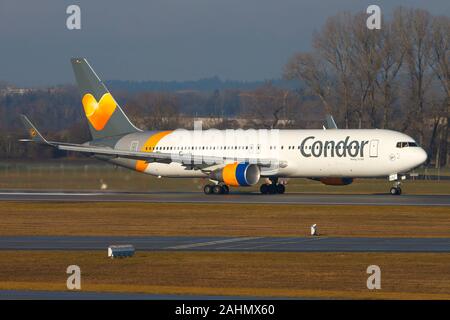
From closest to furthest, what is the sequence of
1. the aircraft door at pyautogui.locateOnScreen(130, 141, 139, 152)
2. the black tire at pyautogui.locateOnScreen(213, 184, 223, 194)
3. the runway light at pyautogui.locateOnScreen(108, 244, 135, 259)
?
the runway light at pyautogui.locateOnScreen(108, 244, 135, 259) → the black tire at pyautogui.locateOnScreen(213, 184, 223, 194) → the aircraft door at pyautogui.locateOnScreen(130, 141, 139, 152)

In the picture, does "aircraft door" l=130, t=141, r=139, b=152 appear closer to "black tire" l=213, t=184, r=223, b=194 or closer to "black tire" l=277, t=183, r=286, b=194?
"black tire" l=213, t=184, r=223, b=194

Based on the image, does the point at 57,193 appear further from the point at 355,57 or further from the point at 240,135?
the point at 355,57

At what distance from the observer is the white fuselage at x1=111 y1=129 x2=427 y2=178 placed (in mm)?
60906

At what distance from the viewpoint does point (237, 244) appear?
36.0 m

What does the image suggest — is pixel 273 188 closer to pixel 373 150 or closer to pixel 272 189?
pixel 272 189

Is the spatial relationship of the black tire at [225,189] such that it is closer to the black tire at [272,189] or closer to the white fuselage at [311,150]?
the white fuselage at [311,150]

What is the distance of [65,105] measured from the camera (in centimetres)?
15012

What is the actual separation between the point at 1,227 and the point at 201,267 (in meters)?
16.0

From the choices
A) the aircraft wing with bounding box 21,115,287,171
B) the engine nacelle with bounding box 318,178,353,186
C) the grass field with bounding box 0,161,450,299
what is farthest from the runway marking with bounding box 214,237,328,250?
the aircraft wing with bounding box 21,115,287,171

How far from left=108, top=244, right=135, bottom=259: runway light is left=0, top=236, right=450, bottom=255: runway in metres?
2.11

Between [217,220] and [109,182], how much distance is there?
26.8 m

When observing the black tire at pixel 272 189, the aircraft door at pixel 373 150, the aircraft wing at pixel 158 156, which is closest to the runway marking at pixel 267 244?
the aircraft door at pixel 373 150

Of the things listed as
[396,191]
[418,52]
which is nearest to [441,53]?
[418,52]
